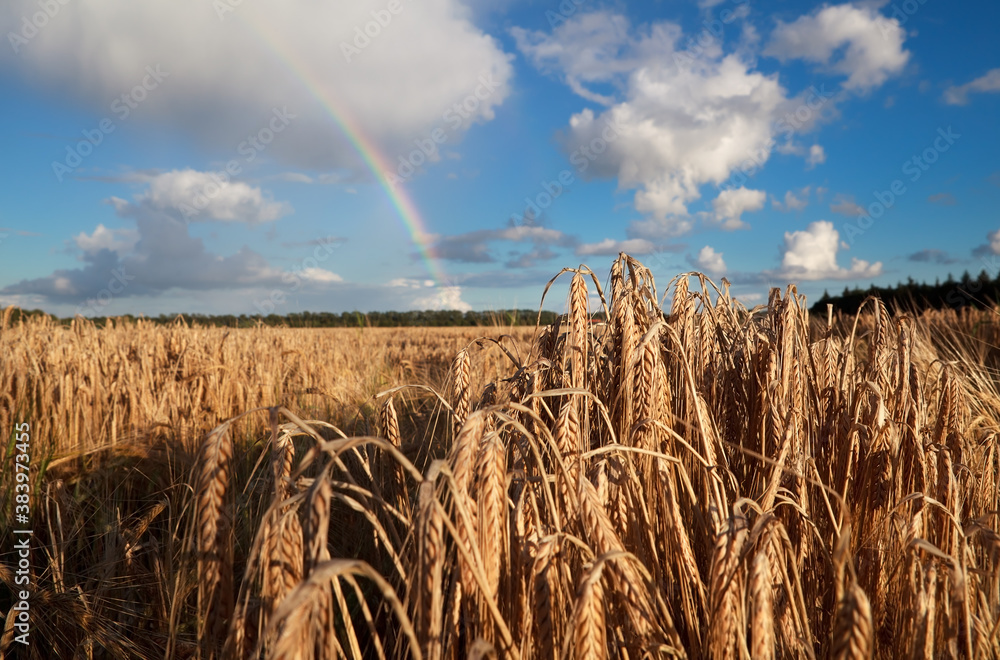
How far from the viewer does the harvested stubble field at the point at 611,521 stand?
3.49 feet

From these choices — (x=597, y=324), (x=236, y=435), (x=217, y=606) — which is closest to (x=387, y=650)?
(x=217, y=606)

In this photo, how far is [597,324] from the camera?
186 centimetres

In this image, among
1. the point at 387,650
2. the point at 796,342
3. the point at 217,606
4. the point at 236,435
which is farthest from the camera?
the point at 236,435

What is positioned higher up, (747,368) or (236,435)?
(747,368)


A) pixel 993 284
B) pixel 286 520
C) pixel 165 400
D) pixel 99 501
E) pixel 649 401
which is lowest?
pixel 99 501

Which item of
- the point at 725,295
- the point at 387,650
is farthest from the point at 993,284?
the point at 387,650

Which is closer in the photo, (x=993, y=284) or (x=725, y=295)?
(x=725, y=295)

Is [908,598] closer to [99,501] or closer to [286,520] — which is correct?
[286,520]

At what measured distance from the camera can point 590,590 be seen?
948 millimetres

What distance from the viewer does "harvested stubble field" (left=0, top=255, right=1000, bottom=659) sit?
1063 mm

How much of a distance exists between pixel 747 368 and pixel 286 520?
1.73 metres

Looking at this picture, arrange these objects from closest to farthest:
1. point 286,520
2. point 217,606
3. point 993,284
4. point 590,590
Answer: point 590,590 → point 286,520 → point 217,606 → point 993,284

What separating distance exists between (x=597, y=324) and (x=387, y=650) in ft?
4.24

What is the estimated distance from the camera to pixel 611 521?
1439 millimetres
